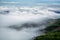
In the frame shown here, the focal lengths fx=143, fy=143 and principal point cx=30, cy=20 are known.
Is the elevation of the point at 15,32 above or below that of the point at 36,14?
below

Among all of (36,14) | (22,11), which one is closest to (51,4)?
(36,14)

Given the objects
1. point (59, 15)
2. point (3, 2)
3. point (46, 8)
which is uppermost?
point (3, 2)

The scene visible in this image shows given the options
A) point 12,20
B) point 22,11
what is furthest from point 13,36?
point 22,11

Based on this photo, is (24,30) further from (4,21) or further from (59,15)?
(59,15)

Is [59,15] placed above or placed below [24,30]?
above

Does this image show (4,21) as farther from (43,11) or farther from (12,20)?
(43,11)
